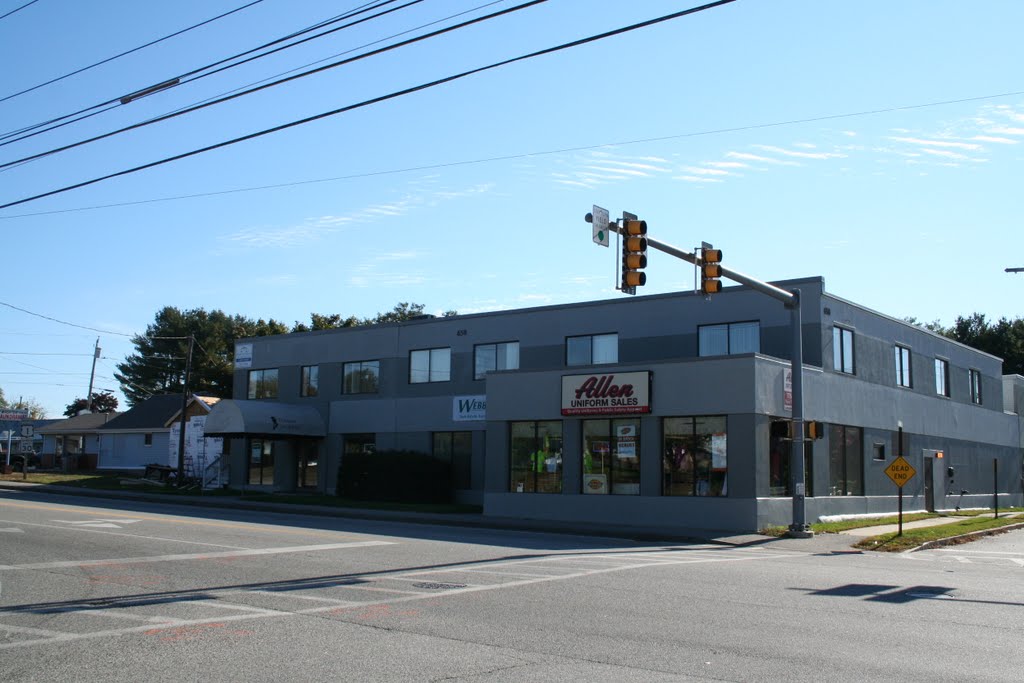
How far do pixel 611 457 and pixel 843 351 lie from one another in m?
8.36

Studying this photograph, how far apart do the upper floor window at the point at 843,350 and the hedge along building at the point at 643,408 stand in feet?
0.24

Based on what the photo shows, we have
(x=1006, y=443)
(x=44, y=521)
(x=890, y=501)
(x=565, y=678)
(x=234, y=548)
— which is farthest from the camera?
(x=1006, y=443)

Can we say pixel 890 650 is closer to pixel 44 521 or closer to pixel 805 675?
pixel 805 675

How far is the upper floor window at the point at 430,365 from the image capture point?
36688 mm

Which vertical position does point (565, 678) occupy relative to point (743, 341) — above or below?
below

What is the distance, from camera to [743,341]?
29.6m

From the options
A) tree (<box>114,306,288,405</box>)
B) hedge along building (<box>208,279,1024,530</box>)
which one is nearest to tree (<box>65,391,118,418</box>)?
tree (<box>114,306,288,405</box>)

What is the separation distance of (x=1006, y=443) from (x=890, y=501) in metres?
14.8

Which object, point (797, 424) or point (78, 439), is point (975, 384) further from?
point (78, 439)

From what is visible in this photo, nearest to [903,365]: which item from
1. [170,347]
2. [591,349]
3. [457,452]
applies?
[591,349]

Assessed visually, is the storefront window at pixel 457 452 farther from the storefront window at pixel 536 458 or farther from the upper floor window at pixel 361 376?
the storefront window at pixel 536 458

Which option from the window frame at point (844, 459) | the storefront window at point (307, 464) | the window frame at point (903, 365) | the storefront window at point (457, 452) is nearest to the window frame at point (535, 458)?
the storefront window at point (457, 452)

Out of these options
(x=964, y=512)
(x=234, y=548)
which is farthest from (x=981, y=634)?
(x=964, y=512)

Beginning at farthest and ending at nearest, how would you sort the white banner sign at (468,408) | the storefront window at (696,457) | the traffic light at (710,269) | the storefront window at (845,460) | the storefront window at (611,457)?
the white banner sign at (468,408)
the storefront window at (845,460)
the storefront window at (611,457)
the storefront window at (696,457)
the traffic light at (710,269)
